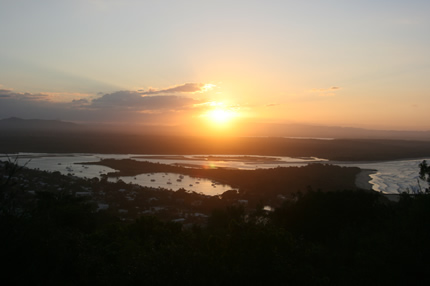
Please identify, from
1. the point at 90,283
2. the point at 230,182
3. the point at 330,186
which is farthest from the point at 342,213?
the point at 230,182

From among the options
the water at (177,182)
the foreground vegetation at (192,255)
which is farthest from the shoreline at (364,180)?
the foreground vegetation at (192,255)

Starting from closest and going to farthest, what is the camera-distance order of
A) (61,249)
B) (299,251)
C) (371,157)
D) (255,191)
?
(61,249)
(299,251)
(255,191)
(371,157)

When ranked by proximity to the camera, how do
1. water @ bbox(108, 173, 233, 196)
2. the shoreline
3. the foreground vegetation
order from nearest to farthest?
1. the foreground vegetation
2. water @ bbox(108, 173, 233, 196)
3. the shoreline

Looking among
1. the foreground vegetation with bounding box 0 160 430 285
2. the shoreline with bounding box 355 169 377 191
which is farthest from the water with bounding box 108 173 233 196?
the foreground vegetation with bounding box 0 160 430 285

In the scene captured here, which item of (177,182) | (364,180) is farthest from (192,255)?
(364,180)

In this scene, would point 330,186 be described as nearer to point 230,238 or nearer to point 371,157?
point 230,238

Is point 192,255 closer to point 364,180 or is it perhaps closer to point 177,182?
point 177,182

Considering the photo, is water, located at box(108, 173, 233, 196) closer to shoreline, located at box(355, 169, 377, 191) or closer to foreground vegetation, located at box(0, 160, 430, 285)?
shoreline, located at box(355, 169, 377, 191)

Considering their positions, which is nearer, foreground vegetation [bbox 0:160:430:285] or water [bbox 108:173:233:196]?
foreground vegetation [bbox 0:160:430:285]

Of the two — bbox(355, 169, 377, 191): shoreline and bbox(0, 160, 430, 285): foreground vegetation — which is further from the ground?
bbox(0, 160, 430, 285): foreground vegetation

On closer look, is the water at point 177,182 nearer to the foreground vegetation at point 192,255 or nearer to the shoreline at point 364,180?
the shoreline at point 364,180

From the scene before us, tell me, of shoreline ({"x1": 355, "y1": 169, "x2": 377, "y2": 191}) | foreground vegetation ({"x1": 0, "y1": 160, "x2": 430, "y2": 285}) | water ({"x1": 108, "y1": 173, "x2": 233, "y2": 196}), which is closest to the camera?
foreground vegetation ({"x1": 0, "y1": 160, "x2": 430, "y2": 285})
